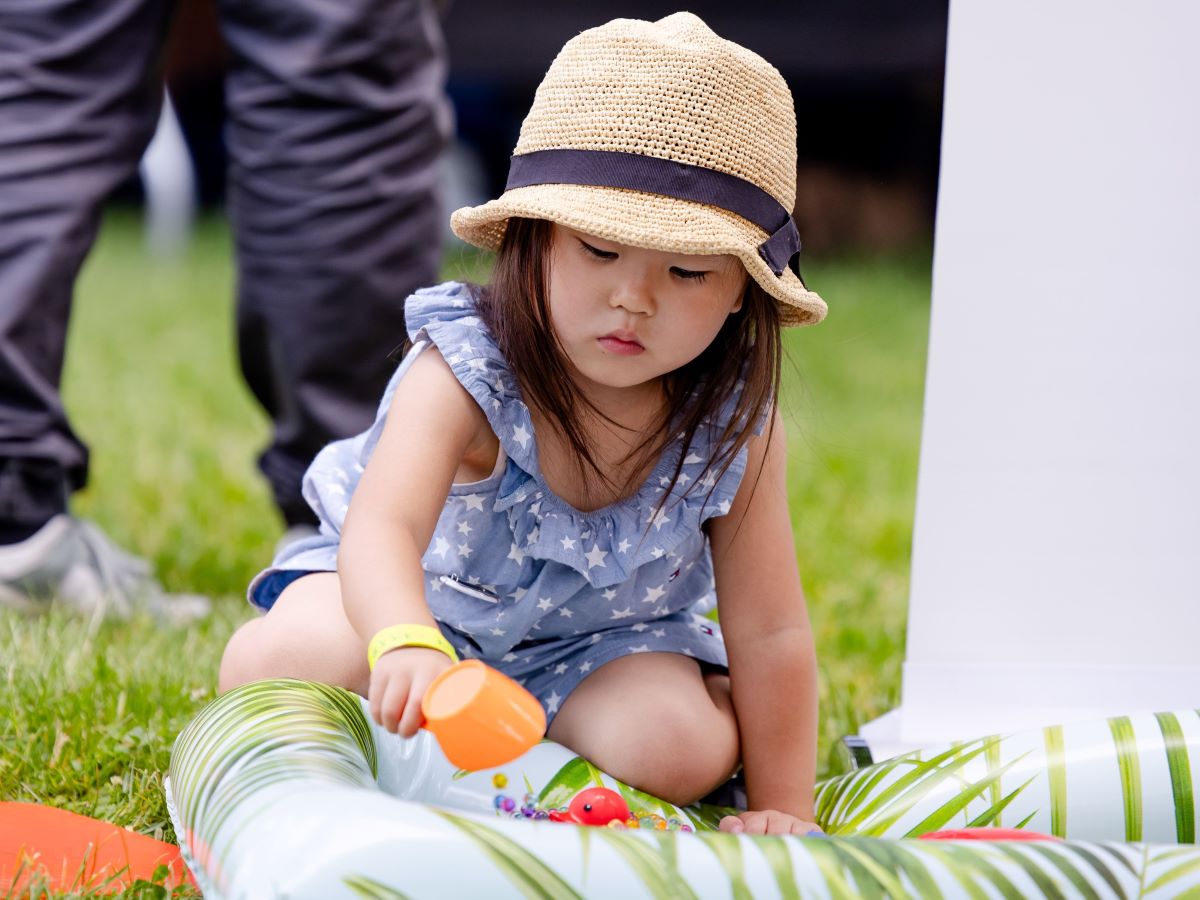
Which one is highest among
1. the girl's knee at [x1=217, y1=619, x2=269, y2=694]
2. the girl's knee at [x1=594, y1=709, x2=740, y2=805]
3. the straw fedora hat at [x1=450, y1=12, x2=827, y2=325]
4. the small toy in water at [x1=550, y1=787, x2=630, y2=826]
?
the straw fedora hat at [x1=450, y1=12, x2=827, y2=325]

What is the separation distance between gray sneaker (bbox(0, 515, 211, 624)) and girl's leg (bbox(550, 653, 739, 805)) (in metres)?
0.69

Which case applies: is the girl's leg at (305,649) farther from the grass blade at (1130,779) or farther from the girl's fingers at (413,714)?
the grass blade at (1130,779)

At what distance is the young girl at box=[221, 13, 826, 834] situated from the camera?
4.14 feet

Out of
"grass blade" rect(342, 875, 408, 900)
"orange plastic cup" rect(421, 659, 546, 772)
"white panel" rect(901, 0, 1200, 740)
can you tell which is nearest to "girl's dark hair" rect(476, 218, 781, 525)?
"white panel" rect(901, 0, 1200, 740)

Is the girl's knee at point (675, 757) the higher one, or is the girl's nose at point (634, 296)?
the girl's nose at point (634, 296)

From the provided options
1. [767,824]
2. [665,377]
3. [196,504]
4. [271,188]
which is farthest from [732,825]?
[196,504]

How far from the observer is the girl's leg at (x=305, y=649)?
4.53 ft

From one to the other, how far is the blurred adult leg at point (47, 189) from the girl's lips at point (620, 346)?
904 millimetres

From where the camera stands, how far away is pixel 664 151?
1261mm

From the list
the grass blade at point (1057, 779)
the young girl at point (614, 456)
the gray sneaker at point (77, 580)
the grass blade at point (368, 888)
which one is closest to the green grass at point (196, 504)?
the gray sneaker at point (77, 580)

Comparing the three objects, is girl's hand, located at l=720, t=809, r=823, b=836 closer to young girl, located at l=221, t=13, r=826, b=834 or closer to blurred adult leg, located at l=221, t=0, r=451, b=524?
young girl, located at l=221, t=13, r=826, b=834

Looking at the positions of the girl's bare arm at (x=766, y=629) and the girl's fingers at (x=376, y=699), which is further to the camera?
the girl's bare arm at (x=766, y=629)

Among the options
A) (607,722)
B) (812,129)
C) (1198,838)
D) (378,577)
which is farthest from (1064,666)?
(812,129)

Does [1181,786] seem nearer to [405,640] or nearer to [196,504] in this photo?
[405,640]
